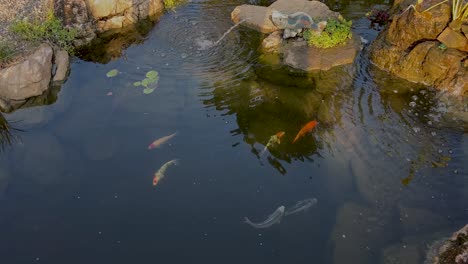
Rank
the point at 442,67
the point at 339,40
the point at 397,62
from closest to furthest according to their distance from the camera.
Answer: the point at 442,67
the point at 397,62
the point at 339,40

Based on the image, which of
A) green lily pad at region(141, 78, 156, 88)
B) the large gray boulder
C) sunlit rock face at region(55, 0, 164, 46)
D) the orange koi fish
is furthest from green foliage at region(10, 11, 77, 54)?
the orange koi fish

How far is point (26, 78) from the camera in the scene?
9.47m

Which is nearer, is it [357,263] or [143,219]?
[357,263]

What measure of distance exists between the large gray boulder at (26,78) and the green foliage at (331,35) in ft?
20.8

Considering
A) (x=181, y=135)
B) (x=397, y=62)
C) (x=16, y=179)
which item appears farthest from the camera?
(x=397, y=62)

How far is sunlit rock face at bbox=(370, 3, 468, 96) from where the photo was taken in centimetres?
891

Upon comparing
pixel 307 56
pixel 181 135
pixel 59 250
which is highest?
pixel 307 56

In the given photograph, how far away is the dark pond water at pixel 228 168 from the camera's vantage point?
6516mm

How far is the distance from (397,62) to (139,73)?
603 cm

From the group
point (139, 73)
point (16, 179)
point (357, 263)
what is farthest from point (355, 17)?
point (16, 179)

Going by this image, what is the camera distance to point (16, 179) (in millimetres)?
7680

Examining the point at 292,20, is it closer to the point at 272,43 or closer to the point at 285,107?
the point at 272,43

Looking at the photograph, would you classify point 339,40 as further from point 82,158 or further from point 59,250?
point 59,250

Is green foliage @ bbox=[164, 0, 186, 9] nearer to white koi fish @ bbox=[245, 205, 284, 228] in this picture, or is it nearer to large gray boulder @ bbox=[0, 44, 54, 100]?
large gray boulder @ bbox=[0, 44, 54, 100]
